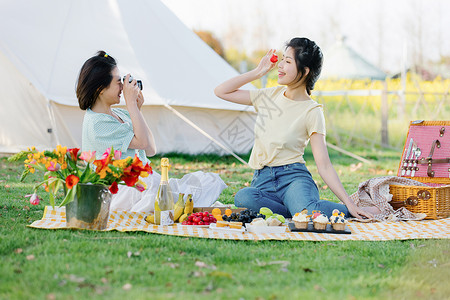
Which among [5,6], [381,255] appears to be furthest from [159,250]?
[5,6]

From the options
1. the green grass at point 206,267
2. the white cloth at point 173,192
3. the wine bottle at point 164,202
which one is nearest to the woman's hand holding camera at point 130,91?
the wine bottle at point 164,202

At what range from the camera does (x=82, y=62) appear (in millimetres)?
6664

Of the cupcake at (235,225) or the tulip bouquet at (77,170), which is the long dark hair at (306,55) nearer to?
the cupcake at (235,225)

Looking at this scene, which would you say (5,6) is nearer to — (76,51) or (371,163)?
(76,51)

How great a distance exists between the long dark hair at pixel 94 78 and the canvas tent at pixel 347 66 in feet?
51.1

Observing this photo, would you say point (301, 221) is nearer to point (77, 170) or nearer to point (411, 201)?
point (411, 201)

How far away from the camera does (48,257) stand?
7.38 ft

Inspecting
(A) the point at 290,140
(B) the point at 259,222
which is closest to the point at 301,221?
(B) the point at 259,222

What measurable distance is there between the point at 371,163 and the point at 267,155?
4.50m

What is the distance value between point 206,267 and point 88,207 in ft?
2.64

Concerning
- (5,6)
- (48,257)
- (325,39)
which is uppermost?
(325,39)

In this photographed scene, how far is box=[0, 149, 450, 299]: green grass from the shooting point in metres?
1.91

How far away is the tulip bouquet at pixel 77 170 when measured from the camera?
2.65m

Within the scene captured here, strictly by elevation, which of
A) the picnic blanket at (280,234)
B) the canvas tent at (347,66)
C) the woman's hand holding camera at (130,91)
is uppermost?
the canvas tent at (347,66)
